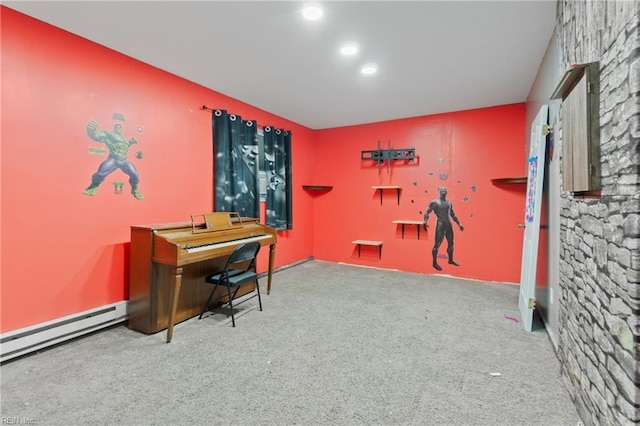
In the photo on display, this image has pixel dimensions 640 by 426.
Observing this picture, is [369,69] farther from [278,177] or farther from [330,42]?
[278,177]

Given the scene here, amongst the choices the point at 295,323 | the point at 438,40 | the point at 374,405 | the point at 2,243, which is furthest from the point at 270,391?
the point at 438,40

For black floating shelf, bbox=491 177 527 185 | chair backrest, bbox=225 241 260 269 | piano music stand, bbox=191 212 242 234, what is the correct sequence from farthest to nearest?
1. black floating shelf, bbox=491 177 527 185
2. piano music stand, bbox=191 212 242 234
3. chair backrest, bbox=225 241 260 269

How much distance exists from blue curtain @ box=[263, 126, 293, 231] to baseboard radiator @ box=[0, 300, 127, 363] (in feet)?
7.69

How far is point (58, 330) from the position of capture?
7.72 feet

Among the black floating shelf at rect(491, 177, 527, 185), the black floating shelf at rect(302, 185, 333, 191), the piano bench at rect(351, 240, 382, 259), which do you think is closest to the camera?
the black floating shelf at rect(491, 177, 527, 185)

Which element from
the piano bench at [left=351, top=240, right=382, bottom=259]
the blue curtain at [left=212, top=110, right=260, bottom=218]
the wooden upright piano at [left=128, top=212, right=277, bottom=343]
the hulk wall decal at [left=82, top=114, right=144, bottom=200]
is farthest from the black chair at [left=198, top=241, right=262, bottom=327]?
the piano bench at [left=351, top=240, right=382, bottom=259]

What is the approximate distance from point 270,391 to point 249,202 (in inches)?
106

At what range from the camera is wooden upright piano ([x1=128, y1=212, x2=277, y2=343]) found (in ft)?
8.19

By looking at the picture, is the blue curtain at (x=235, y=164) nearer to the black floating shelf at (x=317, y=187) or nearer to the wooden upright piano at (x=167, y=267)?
the wooden upright piano at (x=167, y=267)

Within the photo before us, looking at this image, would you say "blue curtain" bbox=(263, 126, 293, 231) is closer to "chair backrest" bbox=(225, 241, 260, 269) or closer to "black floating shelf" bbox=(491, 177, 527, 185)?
"chair backrest" bbox=(225, 241, 260, 269)

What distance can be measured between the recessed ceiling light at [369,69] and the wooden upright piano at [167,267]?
2224 mm

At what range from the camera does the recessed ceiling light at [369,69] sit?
3.04 meters

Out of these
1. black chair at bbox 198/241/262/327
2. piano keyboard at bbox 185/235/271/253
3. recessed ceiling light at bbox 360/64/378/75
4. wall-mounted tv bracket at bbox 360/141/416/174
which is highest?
recessed ceiling light at bbox 360/64/378/75

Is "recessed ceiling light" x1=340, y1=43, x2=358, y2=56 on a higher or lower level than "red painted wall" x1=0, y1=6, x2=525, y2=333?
higher
